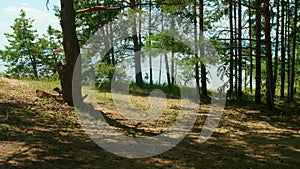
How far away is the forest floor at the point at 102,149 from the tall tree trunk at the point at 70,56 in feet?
1.91

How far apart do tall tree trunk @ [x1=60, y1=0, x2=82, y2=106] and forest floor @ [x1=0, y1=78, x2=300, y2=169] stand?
0.58 m

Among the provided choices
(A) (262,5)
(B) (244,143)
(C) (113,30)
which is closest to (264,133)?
(B) (244,143)

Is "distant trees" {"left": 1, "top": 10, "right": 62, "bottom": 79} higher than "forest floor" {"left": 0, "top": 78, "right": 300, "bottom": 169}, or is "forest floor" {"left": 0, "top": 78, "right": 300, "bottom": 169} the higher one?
"distant trees" {"left": 1, "top": 10, "right": 62, "bottom": 79}

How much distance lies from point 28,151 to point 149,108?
6988 mm

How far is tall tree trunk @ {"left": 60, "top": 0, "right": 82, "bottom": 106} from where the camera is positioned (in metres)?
9.97

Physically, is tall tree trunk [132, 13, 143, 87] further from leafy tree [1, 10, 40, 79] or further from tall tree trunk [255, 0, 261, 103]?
leafy tree [1, 10, 40, 79]

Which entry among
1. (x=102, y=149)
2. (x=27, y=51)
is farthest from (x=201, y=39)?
(x=27, y=51)

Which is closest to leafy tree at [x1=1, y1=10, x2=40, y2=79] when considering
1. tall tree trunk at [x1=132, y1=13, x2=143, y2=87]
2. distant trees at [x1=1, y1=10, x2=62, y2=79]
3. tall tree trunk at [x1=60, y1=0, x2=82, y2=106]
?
distant trees at [x1=1, y1=10, x2=62, y2=79]

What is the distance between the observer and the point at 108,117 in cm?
958

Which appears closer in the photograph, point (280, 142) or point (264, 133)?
point (280, 142)

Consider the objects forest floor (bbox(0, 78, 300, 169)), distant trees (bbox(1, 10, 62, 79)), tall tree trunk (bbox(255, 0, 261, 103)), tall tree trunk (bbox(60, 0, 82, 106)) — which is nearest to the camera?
forest floor (bbox(0, 78, 300, 169))

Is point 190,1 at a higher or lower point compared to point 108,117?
higher

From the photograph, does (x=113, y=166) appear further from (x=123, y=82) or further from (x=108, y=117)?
(x=123, y=82)

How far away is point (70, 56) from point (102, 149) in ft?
15.5
